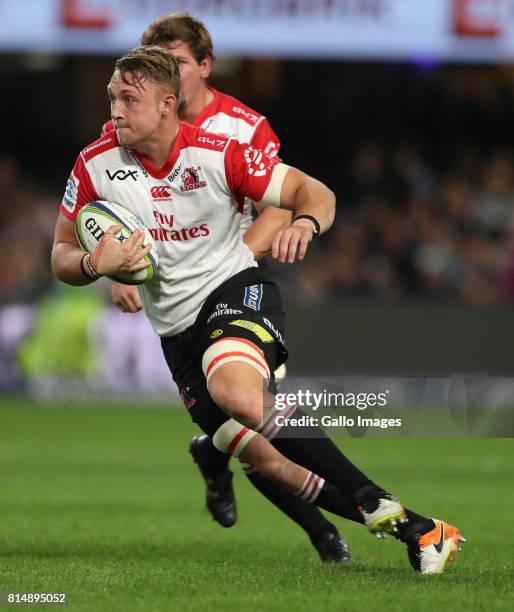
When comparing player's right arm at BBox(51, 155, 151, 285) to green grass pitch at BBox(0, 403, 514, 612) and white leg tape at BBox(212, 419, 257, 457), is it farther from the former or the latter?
green grass pitch at BBox(0, 403, 514, 612)

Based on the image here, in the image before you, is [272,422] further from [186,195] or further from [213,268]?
[186,195]

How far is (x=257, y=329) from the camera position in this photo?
5598 millimetres

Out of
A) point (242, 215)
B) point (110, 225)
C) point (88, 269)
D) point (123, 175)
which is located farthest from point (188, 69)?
point (88, 269)

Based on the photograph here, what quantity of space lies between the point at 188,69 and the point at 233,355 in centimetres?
179

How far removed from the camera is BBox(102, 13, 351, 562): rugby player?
20.6ft

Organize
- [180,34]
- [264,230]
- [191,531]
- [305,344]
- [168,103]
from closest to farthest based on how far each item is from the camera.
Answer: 1. [168,103]
2. [264,230]
3. [180,34]
4. [191,531]
5. [305,344]

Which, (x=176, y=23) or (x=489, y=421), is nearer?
(x=489, y=421)

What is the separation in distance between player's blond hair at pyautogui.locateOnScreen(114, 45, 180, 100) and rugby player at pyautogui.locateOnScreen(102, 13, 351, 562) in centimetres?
65

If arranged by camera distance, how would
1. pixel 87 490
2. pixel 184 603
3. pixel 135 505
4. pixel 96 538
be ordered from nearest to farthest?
pixel 184 603 → pixel 96 538 → pixel 135 505 → pixel 87 490

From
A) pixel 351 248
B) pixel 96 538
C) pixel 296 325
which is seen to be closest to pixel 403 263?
pixel 351 248

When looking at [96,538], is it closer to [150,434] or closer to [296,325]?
[150,434]

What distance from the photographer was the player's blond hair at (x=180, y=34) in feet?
21.4

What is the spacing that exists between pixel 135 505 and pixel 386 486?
194cm

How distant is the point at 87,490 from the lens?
949cm
